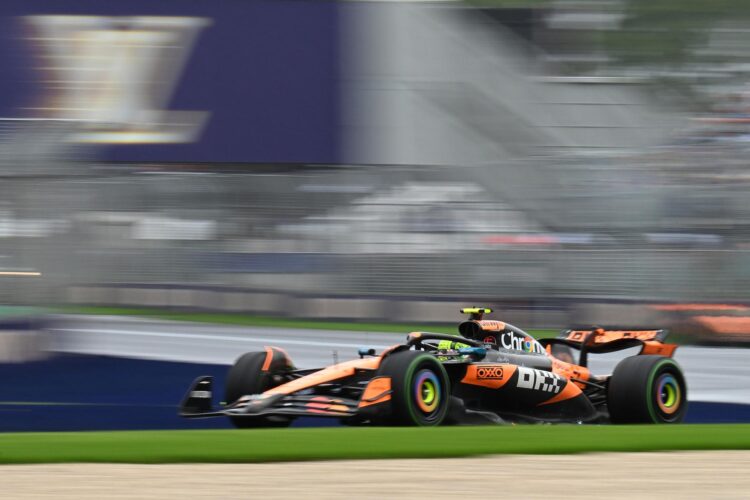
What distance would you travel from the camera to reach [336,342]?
14.3m

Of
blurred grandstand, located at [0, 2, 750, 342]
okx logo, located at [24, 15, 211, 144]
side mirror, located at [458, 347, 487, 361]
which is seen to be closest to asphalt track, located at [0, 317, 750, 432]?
blurred grandstand, located at [0, 2, 750, 342]

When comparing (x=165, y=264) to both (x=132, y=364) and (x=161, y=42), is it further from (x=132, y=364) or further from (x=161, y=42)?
(x=161, y=42)

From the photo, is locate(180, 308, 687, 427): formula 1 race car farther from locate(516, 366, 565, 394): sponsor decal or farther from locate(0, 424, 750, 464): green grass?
locate(0, 424, 750, 464): green grass

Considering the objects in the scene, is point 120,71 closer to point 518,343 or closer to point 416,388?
point 518,343

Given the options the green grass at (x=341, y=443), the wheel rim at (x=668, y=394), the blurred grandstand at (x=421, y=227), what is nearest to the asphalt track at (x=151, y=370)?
the wheel rim at (x=668, y=394)

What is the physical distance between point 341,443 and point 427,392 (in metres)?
1.32

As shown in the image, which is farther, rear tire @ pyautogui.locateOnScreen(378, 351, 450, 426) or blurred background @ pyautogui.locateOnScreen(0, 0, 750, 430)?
blurred background @ pyautogui.locateOnScreen(0, 0, 750, 430)

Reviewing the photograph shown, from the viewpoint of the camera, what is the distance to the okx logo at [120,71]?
76.9 ft

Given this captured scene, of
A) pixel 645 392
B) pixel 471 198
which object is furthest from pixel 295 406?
pixel 471 198

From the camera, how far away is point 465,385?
8.48 metres

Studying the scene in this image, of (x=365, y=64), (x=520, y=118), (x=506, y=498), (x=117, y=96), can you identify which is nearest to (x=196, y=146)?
(x=117, y=96)

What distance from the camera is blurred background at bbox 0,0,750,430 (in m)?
14.6

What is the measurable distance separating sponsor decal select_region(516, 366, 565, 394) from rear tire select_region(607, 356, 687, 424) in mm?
385

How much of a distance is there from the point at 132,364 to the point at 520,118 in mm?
10385
